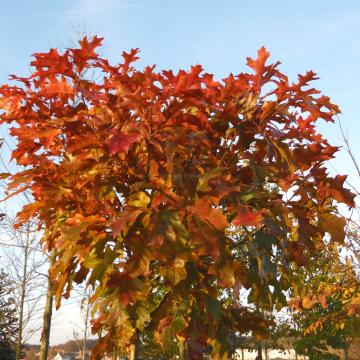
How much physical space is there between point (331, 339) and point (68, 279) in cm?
1677

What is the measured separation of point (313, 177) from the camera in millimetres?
2361

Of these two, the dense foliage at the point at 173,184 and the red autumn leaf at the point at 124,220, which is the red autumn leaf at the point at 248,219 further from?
the red autumn leaf at the point at 124,220

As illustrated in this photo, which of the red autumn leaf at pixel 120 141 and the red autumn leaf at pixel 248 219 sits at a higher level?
the red autumn leaf at pixel 120 141

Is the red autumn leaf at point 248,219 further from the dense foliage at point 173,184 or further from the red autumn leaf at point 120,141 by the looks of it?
the red autumn leaf at point 120,141

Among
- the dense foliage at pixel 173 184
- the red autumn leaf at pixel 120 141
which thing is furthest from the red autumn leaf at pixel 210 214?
the red autumn leaf at pixel 120 141

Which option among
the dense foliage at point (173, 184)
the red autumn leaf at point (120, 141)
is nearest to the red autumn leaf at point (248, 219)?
the dense foliage at point (173, 184)

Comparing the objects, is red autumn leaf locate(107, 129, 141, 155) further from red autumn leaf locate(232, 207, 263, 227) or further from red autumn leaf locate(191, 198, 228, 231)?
red autumn leaf locate(232, 207, 263, 227)

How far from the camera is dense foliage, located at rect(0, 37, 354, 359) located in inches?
75.0

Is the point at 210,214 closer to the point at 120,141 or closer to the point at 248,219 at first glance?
the point at 248,219

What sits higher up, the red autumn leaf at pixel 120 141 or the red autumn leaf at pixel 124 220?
the red autumn leaf at pixel 120 141

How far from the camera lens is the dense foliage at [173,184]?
1.90m

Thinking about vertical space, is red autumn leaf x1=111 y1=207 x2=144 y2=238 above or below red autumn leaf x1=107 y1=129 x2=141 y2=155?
below

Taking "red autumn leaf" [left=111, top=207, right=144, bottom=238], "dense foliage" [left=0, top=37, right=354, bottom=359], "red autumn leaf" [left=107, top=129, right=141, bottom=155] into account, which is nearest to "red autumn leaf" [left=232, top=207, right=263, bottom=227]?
"dense foliage" [left=0, top=37, right=354, bottom=359]

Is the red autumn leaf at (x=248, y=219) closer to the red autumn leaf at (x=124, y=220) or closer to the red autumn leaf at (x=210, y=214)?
the red autumn leaf at (x=210, y=214)
